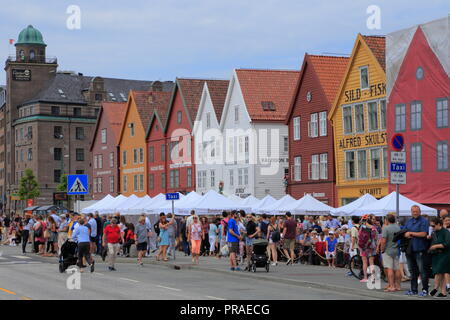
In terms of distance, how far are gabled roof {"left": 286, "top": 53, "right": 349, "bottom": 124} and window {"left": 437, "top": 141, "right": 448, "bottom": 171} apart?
11.7 meters

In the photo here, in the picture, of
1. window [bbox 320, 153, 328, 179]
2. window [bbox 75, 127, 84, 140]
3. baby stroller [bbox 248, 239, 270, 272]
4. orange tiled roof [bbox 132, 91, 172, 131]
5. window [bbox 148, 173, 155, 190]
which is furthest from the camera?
window [bbox 75, 127, 84, 140]

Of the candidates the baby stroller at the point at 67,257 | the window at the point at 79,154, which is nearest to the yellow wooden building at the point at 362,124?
the baby stroller at the point at 67,257

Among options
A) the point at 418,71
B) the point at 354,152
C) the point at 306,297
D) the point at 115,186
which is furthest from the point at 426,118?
the point at 115,186

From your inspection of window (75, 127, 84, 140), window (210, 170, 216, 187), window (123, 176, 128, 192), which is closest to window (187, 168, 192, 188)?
window (210, 170, 216, 187)

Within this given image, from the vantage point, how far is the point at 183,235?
42.1 meters

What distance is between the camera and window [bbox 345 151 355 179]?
53.1 metres

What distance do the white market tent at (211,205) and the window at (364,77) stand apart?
13871 mm

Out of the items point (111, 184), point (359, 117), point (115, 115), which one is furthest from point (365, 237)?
point (115, 115)

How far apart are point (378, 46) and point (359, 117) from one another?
4199 millimetres

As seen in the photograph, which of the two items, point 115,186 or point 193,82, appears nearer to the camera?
point 193,82

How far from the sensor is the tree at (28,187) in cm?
11033

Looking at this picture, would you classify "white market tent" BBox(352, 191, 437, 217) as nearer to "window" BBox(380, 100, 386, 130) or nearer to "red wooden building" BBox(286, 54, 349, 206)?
"window" BBox(380, 100, 386, 130)

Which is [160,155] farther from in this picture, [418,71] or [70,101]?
[70,101]
